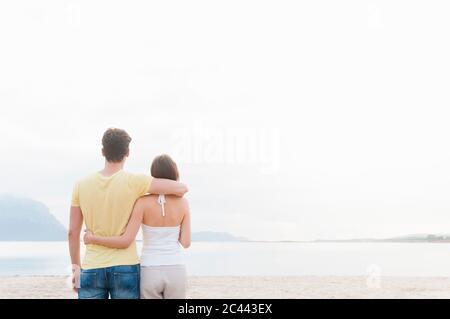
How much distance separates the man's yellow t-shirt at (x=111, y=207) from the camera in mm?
4105

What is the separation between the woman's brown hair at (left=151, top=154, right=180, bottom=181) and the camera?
4.22 m

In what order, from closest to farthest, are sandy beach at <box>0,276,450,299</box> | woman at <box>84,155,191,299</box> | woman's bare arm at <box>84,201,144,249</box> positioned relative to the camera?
woman's bare arm at <box>84,201,144,249</box>
woman at <box>84,155,191,299</box>
sandy beach at <box>0,276,450,299</box>

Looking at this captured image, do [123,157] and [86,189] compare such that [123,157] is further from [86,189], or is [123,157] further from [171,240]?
[171,240]

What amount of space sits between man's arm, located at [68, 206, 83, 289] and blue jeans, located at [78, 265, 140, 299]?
138 mm

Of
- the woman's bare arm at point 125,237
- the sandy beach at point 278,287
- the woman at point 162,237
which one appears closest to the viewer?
the woman's bare arm at point 125,237

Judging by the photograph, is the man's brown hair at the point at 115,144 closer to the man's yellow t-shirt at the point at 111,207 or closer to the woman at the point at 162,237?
the man's yellow t-shirt at the point at 111,207

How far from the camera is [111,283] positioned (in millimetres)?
4086

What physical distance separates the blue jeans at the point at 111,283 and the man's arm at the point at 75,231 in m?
0.14

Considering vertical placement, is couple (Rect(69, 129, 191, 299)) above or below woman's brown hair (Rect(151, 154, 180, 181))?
below

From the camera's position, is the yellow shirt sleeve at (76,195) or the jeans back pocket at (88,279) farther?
the yellow shirt sleeve at (76,195)

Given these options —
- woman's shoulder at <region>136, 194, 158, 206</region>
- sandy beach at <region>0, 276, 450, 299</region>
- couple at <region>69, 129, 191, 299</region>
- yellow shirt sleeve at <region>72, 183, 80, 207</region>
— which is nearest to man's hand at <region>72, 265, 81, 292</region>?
couple at <region>69, 129, 191, 299</region>

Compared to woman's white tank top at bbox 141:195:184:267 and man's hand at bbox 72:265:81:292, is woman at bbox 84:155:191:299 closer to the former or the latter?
woman's white tank top at bbox 141:195:184:267

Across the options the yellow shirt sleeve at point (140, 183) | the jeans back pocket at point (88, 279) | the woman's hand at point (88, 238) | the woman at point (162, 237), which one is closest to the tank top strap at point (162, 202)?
the woman at point (162, 237)

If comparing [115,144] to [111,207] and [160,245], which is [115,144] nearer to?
[111,207]
